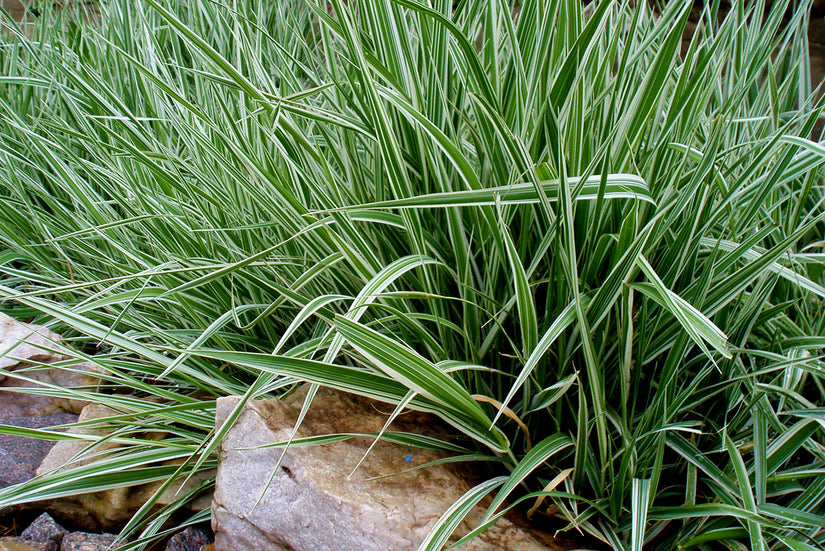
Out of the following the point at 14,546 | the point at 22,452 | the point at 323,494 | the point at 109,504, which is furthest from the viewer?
the point at 22,452

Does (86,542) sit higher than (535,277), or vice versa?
(535,277)

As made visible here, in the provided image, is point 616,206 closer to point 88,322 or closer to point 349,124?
point 349,124

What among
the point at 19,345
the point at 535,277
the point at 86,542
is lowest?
the point at 86,542

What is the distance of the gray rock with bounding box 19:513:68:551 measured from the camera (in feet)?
3.46

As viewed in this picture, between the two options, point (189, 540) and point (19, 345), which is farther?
point (19, 345)

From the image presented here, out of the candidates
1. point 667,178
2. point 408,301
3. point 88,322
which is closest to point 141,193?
point 88,322

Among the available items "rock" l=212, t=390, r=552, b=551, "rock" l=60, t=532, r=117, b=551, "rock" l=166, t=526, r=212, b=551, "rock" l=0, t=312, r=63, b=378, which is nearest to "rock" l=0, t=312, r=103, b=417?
"rock" l=0, t=312, r=63, b=378

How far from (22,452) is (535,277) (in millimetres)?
1085

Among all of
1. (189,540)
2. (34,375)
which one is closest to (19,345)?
(34,375)

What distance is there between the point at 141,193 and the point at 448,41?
68 cm

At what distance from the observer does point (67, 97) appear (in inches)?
62.4

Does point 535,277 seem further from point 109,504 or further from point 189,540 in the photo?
point 109,504

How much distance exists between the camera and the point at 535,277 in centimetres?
105

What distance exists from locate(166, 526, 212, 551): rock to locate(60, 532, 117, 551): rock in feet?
0.38
